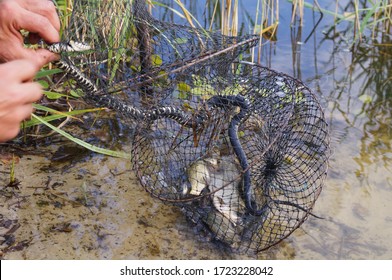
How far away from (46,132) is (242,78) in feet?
4.06

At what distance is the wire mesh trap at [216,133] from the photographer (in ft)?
8.41

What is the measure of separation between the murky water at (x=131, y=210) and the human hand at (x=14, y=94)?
1.15m

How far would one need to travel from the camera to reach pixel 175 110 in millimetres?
2664

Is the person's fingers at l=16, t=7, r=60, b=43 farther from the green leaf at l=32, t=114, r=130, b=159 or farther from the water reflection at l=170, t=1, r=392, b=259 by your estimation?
the water reflection at l=170, t=1, r=392, b=259

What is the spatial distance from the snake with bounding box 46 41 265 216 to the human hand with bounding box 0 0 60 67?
0.72 ft

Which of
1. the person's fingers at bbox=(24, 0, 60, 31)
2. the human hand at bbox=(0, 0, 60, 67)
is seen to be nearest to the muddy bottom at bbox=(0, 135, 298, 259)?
the human hand at bbox=(0, 0, 60, 67)

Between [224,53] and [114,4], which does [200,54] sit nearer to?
[224,53]

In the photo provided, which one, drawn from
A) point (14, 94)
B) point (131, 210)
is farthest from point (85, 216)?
point (14, 94)

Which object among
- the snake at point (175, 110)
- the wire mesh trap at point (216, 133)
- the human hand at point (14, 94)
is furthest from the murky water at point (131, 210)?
the human hand at point (14, 94)

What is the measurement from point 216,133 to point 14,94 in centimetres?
137

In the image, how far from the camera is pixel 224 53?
275cm

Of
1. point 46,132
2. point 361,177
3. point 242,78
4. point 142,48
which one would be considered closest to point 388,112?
point 361,177

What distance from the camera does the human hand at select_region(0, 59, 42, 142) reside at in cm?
149

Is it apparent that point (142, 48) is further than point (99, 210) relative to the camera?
Yes
